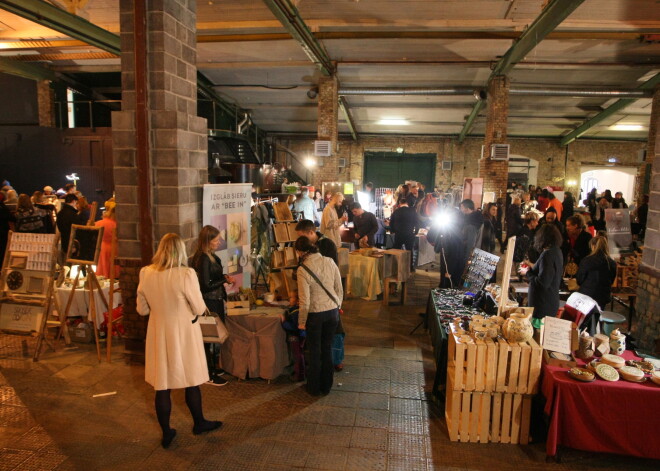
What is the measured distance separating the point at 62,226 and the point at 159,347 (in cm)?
504

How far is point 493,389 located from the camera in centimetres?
332

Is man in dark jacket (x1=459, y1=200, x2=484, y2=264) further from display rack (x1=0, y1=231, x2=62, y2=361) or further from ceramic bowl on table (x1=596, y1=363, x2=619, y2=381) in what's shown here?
display rack (x1=0, y1=231, x2=62, y2=361)

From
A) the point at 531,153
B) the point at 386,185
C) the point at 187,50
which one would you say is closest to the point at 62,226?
the point at 187,50

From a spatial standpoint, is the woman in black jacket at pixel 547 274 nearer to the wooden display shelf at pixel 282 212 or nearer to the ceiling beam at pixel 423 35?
the wooden display shelf at pixel 282 212

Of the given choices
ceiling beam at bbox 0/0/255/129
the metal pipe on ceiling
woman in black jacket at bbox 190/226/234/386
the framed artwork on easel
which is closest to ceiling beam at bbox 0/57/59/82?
Result: ceiling beam at bbox 0/0/255/129

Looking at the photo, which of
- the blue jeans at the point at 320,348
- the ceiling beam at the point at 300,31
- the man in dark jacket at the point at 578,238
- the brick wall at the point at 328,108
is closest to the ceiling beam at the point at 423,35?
the ceiling beam at the point at 300,31

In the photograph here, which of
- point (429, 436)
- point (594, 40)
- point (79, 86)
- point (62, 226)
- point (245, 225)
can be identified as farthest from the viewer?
point (79, 86)

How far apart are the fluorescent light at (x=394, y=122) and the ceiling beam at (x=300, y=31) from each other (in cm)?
616

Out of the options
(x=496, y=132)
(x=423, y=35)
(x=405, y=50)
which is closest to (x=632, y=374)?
(x=423, y=35)

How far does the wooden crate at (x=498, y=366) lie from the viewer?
3268 millimetres

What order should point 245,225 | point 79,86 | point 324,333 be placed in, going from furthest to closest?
point 79,86 → point 245,225 → point 324,333

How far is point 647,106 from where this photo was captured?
15.0 metres

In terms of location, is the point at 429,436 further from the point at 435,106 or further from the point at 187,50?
the point at 435,106

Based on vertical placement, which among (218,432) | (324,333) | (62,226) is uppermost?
(62,226)
